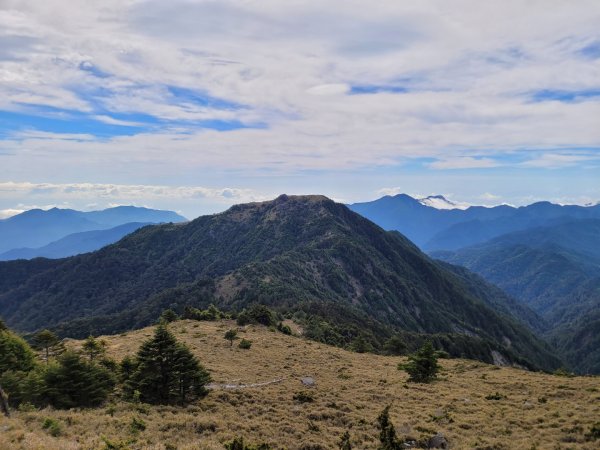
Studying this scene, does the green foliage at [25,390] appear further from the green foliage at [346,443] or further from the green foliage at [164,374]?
the green foliage at [346,443]

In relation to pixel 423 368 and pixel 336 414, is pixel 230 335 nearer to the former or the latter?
pixel 423 368

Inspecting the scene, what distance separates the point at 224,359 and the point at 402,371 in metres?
20.5

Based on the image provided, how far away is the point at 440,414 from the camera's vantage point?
2908cm

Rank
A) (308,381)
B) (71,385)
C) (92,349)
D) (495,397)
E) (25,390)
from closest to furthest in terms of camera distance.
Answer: (25,390)
(71,385)
(495,397)
(308,381)
(92,349)

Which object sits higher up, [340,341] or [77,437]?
[77,437]

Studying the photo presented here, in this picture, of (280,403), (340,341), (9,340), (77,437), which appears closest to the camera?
(77,437)

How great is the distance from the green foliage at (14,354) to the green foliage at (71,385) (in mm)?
6387

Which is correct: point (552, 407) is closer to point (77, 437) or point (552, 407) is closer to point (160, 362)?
point (160, 362)

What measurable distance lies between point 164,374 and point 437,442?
19465mm

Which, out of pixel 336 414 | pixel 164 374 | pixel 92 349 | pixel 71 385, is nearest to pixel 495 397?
pixel 336 414

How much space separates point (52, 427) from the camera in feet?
70.0

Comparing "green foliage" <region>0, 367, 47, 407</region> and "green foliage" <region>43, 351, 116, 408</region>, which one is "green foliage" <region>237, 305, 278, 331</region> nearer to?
"green foliage" <region>43, 351, 116, 408</region>

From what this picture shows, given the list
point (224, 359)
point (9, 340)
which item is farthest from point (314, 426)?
point (9, 340)

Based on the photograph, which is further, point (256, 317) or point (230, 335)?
point (256, 317)
